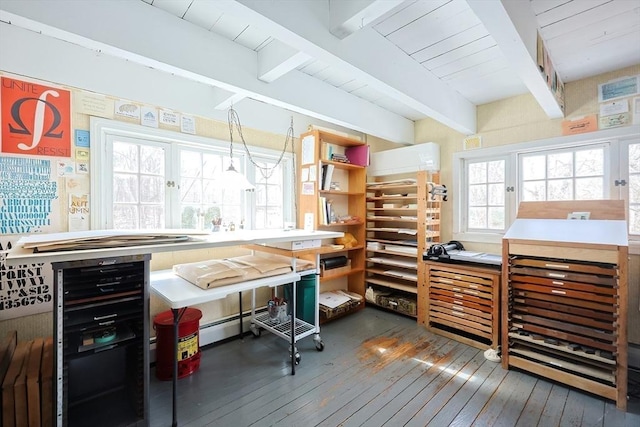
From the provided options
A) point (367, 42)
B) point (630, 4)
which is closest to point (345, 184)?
point (367, 42)

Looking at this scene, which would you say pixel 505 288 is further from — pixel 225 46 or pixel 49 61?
pixel 49 61

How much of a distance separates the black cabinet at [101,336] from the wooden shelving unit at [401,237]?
2.62 meters

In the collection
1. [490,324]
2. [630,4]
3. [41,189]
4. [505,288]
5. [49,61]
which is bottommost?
[490,324]

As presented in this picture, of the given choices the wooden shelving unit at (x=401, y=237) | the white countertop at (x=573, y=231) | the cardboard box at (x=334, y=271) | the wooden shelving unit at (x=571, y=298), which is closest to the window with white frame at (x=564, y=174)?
the wooden shelving unit at (x=571, y=298)

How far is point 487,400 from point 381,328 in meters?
1.26

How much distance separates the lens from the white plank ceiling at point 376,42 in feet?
4.57

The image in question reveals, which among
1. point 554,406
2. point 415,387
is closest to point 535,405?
point 554,406

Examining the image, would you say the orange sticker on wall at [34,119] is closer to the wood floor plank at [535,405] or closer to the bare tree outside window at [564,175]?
the wood floor plank at [535,405]

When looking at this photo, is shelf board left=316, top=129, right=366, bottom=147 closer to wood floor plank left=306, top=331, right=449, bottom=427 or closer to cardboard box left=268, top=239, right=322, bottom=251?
cardboard box left=268, top=239, right=322, bottom=251

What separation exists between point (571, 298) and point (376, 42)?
2.26m

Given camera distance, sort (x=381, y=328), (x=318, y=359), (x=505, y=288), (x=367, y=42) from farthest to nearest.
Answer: (x=381, y=328), (x=318, y=359), (x=505, y=288), (x=367, y=42)

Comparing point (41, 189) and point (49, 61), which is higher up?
point (49, 61)

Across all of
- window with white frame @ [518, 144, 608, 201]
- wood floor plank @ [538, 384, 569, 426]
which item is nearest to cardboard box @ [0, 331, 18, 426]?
wood floor plank @ [538, 384, 569, 426]

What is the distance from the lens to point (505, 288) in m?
2.30
